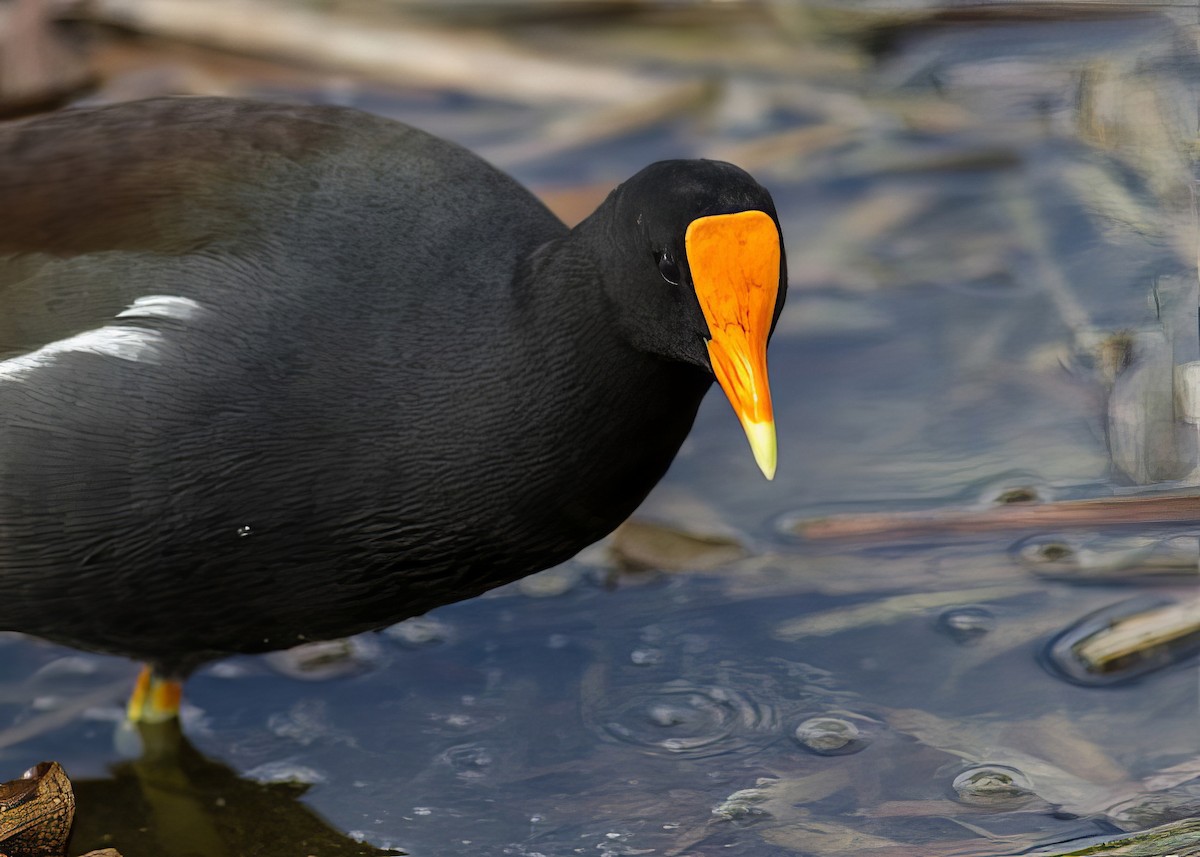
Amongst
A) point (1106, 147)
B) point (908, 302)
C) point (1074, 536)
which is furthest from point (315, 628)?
point (1106, 147)

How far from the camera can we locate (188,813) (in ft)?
11.7

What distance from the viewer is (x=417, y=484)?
3059 millimetres

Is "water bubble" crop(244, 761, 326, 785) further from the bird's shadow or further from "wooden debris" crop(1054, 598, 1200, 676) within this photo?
"wooden debris" crop(1054, 598, 1200, 676)

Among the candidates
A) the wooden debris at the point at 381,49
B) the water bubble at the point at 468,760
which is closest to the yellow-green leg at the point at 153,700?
the water bubble at the point at 468,760

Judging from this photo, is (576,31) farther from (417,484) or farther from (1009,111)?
(417,484)

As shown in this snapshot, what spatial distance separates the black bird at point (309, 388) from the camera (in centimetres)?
303

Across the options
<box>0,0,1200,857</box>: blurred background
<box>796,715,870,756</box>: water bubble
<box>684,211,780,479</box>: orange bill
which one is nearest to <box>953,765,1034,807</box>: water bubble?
<box>0,0,1200,857</box>: blurred background

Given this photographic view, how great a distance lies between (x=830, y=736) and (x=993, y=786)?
0.35 meters

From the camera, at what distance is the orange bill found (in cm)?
276

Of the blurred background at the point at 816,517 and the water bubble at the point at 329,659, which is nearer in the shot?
the blurred background at the point at 816,517

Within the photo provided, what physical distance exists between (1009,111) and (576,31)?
1.51 metres

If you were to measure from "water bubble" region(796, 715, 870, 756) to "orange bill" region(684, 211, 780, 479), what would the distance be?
0.96 m

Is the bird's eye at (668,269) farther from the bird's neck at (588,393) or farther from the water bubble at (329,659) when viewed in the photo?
the water bubble at (329,659)

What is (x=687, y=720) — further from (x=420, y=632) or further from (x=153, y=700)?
(x=153, y=700)
